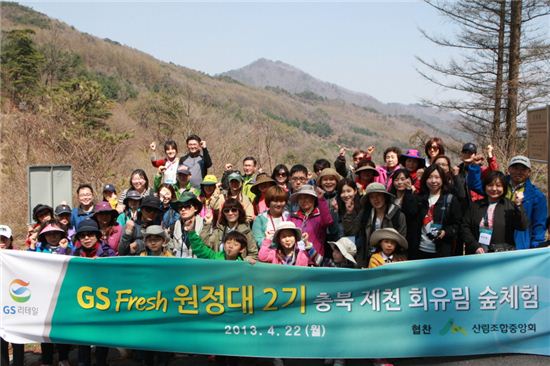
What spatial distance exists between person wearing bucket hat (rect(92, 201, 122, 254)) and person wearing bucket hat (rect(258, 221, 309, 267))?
1.61 m

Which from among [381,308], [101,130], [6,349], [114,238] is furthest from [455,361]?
[101,130]

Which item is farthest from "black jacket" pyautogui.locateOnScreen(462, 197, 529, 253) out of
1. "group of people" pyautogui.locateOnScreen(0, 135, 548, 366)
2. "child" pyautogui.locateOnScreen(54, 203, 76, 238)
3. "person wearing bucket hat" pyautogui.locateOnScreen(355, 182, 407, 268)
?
"child" pyautogui.locateOnScreen(54, 203, 76, 238)

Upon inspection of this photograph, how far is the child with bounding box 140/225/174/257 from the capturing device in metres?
5.35

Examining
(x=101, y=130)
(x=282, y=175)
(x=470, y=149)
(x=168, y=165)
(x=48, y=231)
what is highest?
(x=101, y=130)

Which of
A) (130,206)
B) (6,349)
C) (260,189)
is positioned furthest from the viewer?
(260,189)

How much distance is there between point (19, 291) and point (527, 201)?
5.01 m

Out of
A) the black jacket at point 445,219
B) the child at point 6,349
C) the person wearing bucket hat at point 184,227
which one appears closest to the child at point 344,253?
the black jacket at point 445,219

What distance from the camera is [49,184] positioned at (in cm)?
840

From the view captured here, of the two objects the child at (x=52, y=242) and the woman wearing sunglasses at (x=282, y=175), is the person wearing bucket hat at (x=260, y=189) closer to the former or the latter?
the woman wearing sunglasses at (x=282, y=175)

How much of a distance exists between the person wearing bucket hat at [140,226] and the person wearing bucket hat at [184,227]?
207 millimetres

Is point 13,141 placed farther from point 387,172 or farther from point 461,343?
point 461,343

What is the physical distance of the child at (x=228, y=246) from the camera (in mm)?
5383

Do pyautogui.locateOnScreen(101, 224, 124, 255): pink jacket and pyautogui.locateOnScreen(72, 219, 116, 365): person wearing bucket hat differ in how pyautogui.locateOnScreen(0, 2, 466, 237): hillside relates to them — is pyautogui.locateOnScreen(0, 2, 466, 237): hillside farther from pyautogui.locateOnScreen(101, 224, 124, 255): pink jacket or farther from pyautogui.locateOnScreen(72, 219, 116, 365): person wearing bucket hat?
pyautogui.locateOnScreen(72, 219, 116, 365): person wearing bucket hat

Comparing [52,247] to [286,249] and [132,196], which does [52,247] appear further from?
[286,249]
